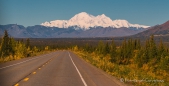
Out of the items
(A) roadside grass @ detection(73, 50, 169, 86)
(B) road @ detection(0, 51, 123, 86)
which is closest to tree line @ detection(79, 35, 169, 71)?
(A) roadside grass @ detection(73, 50, 169, 86)

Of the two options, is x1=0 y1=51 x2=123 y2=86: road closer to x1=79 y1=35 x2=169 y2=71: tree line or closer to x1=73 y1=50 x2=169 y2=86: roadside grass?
x1=73 y1=50 x2=169 y2=86: roadside grass

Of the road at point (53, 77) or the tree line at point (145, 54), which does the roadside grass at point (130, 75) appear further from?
the tree line at point (145, 54)

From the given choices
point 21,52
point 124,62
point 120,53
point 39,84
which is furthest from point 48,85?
point 120,53

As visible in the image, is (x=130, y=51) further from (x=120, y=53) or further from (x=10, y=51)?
(x=10, y=51)

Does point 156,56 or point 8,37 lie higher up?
point 8,37

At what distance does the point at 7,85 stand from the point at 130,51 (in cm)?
8005

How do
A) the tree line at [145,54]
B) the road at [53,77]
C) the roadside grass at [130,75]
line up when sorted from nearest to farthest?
the road at [53,77]
the roadside grass at [130,75]
the tree line at [145,54]

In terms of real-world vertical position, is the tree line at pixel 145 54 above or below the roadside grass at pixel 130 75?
below

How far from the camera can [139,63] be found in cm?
6912

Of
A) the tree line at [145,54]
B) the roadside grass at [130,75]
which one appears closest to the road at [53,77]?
the roadside grass at [130,75]

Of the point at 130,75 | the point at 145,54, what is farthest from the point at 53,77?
the point at 145,54

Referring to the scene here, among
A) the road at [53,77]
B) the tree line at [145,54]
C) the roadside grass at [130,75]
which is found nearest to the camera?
the road at [53,77]

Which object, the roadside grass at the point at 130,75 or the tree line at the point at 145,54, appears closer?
the roadside grass at the point at 130,75

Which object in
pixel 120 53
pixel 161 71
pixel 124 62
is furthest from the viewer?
pixel 120 53
